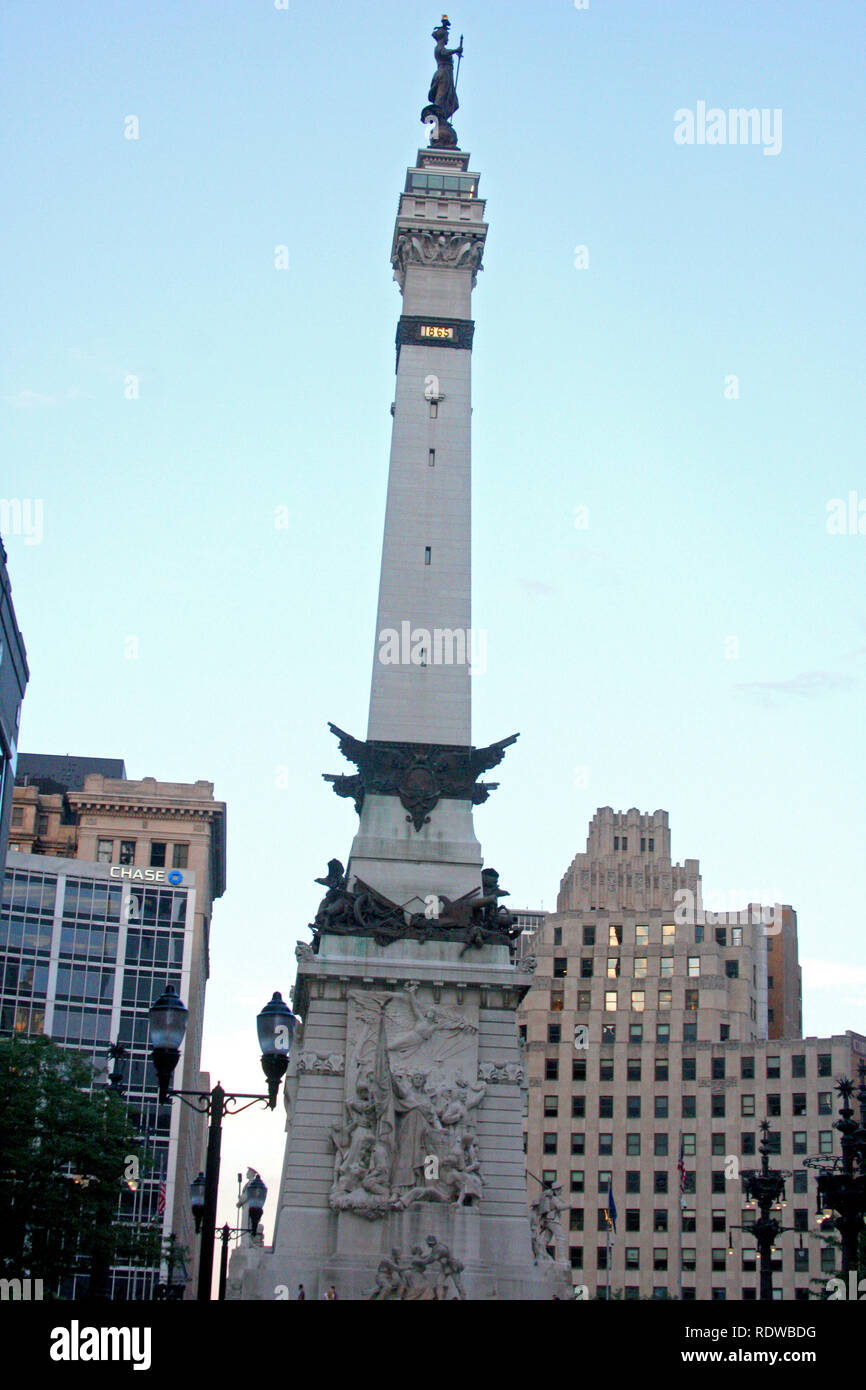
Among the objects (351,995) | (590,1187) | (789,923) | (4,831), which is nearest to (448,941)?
(351,995)

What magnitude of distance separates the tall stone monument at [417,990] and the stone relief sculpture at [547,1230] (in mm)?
64

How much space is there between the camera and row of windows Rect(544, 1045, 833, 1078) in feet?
333

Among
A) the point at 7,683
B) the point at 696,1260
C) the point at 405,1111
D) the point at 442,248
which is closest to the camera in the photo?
the point at 7,683

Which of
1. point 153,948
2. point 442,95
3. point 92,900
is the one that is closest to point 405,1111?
point 442,95

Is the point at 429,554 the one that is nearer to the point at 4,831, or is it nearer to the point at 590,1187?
the point at 4,831

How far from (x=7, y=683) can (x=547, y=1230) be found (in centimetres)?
2227

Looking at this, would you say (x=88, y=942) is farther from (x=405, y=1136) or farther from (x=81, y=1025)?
(x=405, y=1136)

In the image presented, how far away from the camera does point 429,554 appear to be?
187 feet

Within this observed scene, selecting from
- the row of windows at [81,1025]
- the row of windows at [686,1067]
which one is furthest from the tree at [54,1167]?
the row of windows at [686,1067]

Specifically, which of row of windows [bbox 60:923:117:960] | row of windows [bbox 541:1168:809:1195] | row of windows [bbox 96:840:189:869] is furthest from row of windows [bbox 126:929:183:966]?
row of windows [bbox 541:1168:809:1195]

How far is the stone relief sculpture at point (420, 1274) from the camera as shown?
4422cm

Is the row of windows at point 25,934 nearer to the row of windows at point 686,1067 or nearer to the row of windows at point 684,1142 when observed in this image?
the row of windows at point 686,1067

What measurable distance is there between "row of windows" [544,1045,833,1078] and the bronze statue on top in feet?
200

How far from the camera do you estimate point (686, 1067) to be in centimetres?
10656
